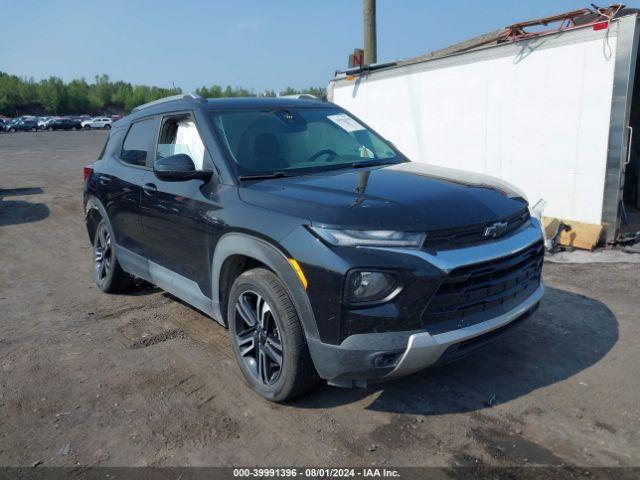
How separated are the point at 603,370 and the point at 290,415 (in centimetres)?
213

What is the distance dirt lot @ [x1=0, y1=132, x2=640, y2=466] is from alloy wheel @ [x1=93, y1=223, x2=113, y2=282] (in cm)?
64

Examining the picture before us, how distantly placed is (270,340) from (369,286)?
0.86 m

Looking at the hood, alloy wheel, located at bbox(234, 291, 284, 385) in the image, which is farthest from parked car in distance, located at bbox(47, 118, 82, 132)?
the hood

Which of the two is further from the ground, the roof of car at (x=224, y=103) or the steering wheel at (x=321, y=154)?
the roof of car at (x=224, y=103)

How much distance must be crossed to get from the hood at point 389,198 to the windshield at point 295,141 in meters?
0.21

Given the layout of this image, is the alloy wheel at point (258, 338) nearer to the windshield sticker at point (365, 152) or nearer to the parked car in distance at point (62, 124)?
the windshield sticker at point (365, 152)

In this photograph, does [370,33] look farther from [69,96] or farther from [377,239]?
[69,96]

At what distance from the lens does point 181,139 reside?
170 inches

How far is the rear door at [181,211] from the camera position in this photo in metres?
3.80

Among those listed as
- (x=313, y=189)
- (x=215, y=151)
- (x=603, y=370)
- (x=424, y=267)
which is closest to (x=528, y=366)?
(x=603, y=370)

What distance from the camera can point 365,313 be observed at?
9.30 feet

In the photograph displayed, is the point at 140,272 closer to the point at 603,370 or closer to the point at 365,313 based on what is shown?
the point at 365,313

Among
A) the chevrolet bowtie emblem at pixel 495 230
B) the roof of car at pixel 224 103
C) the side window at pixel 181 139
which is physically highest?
the roof of car at pixel 224 103

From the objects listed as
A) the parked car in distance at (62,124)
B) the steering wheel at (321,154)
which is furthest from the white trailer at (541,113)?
the parked car in distance at (62,124)
